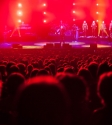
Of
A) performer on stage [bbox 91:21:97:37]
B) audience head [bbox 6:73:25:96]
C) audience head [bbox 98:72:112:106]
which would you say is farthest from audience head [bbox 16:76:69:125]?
performer on stage [bbox 91:21:97:37]

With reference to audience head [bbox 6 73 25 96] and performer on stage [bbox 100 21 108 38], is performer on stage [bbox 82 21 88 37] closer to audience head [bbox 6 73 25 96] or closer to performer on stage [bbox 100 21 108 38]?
performer on stage [bbox 100 21 108 38]

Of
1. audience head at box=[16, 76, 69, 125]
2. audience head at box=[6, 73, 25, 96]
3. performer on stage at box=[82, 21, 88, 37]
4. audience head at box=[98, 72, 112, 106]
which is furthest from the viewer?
performer on stage at box=[82, 21, 88, 37]

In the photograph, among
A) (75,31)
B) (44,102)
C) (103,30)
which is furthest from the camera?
(103,30)

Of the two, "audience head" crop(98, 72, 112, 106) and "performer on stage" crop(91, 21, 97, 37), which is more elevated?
"performer on stage" crop(91, 21, 97, 37)

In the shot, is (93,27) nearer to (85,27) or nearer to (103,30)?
(85,27)

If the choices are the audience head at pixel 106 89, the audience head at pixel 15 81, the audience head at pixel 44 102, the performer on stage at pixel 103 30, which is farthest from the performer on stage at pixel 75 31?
the audience head at pixel 44 102

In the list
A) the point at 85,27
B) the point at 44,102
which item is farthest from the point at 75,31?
the point at 44,102

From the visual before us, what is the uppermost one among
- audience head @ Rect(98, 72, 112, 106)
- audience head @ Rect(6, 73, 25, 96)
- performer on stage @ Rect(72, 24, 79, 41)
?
performer on stage @ Rect(72, 24, 79, 41)

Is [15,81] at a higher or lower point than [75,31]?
lower

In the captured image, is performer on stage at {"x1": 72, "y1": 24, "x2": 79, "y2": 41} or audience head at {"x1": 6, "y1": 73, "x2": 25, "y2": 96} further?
performer on stage at {"x1": 72, "y1": 24, "x2": 79, "y2": 41}

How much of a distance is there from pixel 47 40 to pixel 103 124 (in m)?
33.8

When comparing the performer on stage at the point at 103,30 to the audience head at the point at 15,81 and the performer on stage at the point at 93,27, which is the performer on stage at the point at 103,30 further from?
the audience head at the point at 15,81

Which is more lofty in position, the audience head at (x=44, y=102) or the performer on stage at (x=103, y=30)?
the performer on stage at (x=103, y=30)

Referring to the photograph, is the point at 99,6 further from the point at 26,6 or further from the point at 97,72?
the point at 97,72
